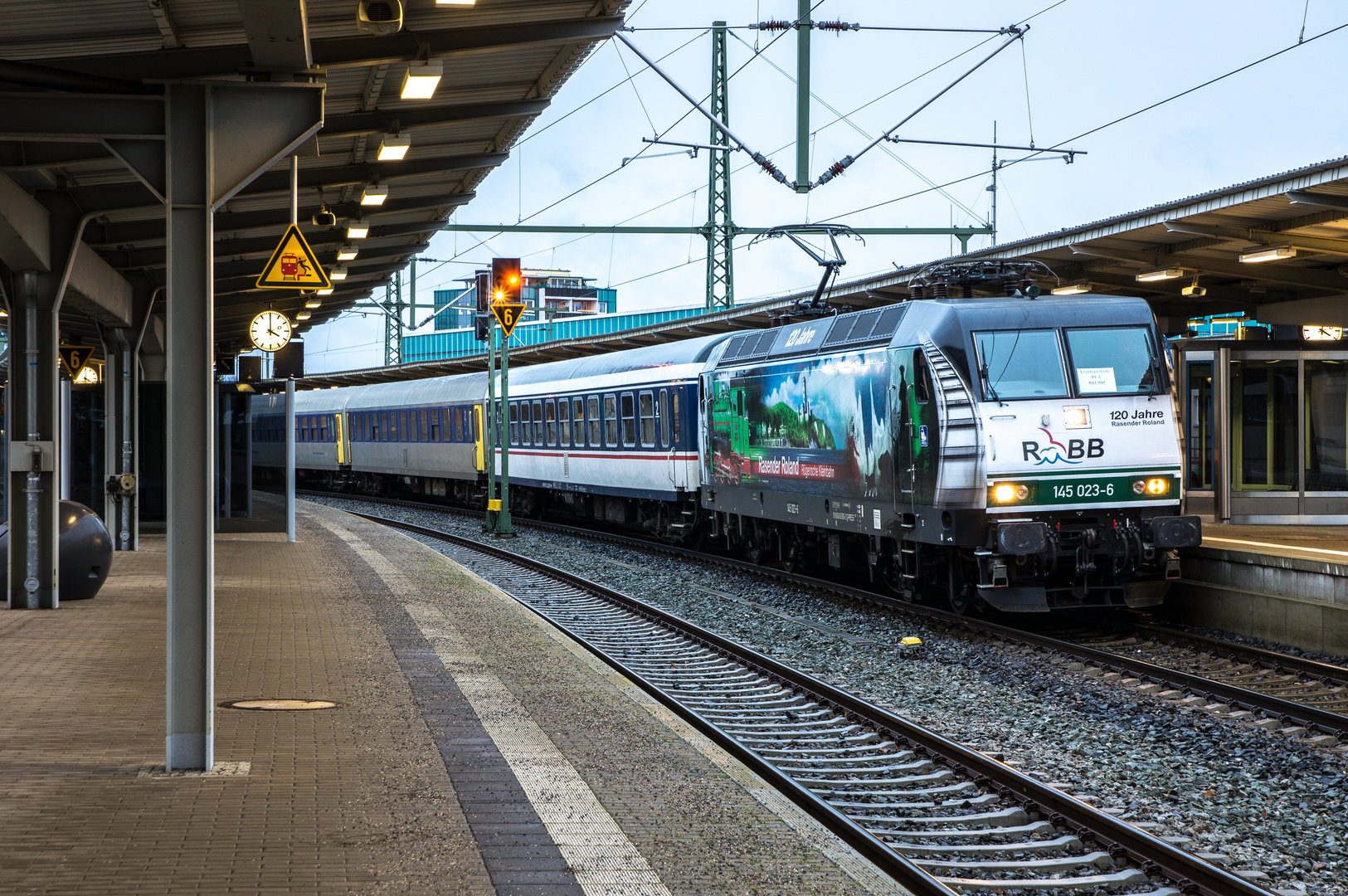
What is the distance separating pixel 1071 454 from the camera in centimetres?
1208

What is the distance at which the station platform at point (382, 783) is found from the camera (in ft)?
16.4

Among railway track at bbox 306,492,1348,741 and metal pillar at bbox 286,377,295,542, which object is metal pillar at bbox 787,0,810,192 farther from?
metal pillar at bbox 286,377,295,542

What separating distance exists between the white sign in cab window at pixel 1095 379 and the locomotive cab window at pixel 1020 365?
6.8 inches

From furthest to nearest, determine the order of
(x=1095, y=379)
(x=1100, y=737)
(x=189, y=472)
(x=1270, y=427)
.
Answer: (x=1270, y=427)
(x=1095, y=379)
(x=1100, y=737)
(x=189, y=472)

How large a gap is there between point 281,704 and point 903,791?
3869 millimetres

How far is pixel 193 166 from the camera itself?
21.4 feet

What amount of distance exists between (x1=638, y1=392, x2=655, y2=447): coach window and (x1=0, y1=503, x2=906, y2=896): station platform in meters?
10.6

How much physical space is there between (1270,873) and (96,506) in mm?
20125

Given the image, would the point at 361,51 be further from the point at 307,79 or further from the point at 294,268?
the point at 294,268

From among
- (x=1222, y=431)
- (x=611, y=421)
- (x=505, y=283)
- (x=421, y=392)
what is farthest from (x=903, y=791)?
(x=421, y=392)

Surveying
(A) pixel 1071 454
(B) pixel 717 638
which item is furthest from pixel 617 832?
(A) pixel 1071 454

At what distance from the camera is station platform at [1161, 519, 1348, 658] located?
11398 mm

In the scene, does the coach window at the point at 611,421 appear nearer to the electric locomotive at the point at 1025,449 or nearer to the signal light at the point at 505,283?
the signal light at the point at 505,283

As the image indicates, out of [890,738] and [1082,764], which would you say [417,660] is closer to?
[890,738]
